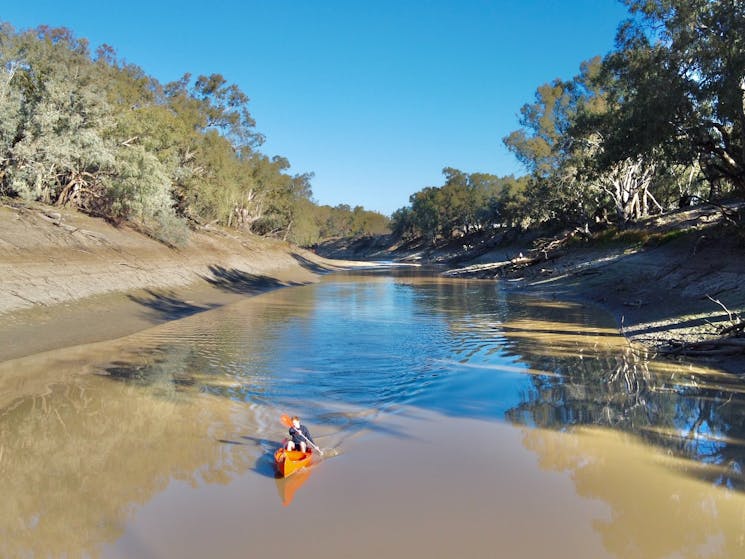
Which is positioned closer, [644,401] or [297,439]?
[297,439]

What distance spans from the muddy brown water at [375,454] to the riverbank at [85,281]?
2.18 metres

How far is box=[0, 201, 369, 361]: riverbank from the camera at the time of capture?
14891mm

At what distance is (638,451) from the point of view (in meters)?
7.22

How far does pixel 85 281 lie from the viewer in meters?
A: 19.1

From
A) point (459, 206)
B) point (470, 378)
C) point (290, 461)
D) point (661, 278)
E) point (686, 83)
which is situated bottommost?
point (290, 461)

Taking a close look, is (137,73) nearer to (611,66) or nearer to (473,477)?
(611,66)

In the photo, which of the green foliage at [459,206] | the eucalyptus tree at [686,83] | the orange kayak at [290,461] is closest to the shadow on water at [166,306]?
the orange kayak at [290,461]

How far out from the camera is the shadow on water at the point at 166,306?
20594mm

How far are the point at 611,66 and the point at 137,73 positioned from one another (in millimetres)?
35091


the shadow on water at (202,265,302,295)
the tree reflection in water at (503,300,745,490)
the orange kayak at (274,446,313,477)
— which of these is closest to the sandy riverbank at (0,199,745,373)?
the shadow on water at (202,265,302,295)

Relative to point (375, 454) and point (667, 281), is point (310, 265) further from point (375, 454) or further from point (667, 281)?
point (375, 454)

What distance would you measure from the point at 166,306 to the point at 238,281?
13.7 metres

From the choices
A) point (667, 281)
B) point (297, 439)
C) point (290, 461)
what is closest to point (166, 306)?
point (297, 439)

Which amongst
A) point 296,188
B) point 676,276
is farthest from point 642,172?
point 296,188
